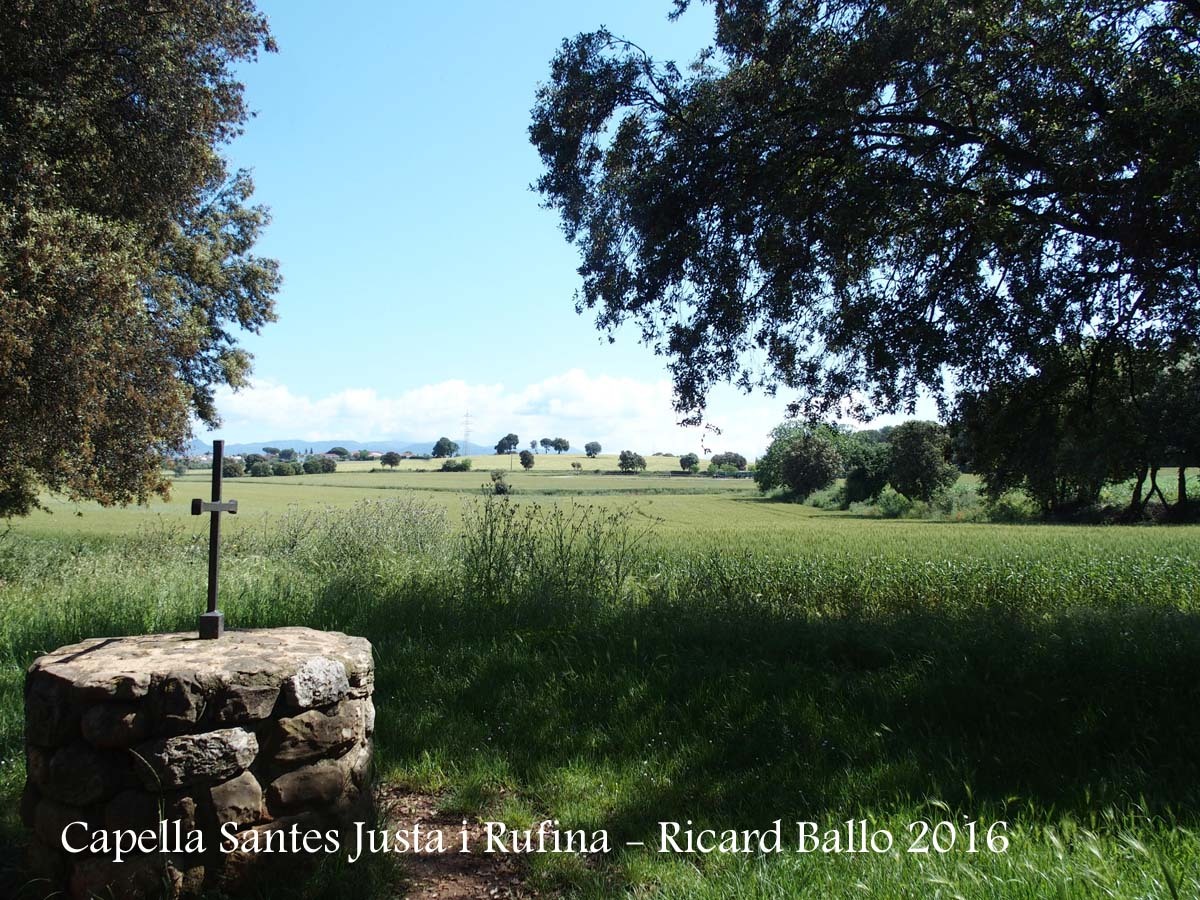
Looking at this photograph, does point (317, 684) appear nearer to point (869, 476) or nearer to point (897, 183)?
point (897, 183)

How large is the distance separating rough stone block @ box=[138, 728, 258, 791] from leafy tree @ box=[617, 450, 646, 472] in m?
96.7

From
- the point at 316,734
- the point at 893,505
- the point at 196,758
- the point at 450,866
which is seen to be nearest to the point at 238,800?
the point at 196,758

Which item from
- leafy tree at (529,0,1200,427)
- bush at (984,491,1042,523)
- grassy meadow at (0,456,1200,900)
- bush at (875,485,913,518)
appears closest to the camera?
grassy meadow at (0,456,1200,900)

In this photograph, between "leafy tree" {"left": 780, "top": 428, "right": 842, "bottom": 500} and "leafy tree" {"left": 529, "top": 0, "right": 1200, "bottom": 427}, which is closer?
"leafy tree" {"left": 529, "top": 0, "right": 1200, "bottom": 427}

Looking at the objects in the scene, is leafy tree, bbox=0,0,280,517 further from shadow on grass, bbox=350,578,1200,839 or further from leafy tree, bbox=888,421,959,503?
leafy tree, bbox=888,421,959,503

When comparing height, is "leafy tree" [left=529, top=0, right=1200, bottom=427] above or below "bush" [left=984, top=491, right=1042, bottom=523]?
above

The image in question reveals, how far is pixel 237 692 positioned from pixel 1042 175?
32.7 feet

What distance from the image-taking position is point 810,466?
2493 inches

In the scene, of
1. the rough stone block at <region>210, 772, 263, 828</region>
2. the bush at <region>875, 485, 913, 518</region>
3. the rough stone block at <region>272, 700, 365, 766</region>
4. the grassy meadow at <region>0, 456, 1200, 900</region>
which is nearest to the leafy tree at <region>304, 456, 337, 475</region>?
the bush at <region>875, 485, 913, 518</region>

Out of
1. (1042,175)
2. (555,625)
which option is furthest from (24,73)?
(1042,175)

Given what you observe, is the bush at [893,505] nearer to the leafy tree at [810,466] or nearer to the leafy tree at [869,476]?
the leafy tree at [869,476]

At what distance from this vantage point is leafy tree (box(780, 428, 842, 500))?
202 feet

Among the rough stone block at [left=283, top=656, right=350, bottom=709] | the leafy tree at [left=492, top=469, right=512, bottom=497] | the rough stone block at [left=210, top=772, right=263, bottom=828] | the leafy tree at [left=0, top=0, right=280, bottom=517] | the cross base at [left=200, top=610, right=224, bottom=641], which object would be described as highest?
the leafy tree at [left=0, top=0, right=280, bottom=517]

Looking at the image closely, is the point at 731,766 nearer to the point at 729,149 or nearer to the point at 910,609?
the point at 910,609
